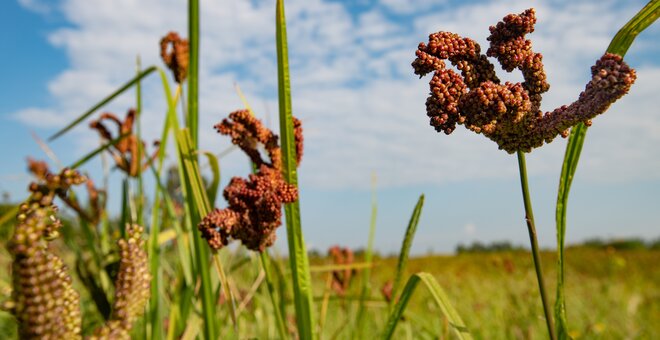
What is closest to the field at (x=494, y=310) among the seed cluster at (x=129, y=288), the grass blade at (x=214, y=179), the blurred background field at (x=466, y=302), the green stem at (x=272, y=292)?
the blurred background field at (x=466, y=302)

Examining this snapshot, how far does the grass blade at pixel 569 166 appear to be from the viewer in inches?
43.6

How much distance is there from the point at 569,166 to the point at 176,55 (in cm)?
151

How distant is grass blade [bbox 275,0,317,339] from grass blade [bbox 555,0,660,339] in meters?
0.52

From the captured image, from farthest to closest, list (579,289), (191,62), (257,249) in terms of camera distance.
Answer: (579,289) → (191,62) → (257,249)

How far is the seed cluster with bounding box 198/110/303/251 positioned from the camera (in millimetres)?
1256

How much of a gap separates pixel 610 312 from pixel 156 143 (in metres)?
4.85

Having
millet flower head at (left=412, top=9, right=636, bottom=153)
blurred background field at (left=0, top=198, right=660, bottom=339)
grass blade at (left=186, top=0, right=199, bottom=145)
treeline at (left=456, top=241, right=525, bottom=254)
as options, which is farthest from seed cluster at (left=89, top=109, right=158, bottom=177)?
treeline at (left=456, top=241, right=525, bottom=254)

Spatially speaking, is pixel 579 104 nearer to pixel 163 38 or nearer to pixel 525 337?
pixel 163 38

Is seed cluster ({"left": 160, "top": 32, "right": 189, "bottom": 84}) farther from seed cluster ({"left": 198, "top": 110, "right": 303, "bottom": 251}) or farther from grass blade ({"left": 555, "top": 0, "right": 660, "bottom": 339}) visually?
grass blade ({"left": 555, "top": 0, "right": 660, "bottom": 339})

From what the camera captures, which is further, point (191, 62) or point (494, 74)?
point (191, 62)

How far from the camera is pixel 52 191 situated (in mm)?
628

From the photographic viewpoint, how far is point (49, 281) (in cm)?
62

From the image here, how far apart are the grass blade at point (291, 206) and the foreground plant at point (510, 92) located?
12.1 inches

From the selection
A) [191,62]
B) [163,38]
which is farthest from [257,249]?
[163,38]
